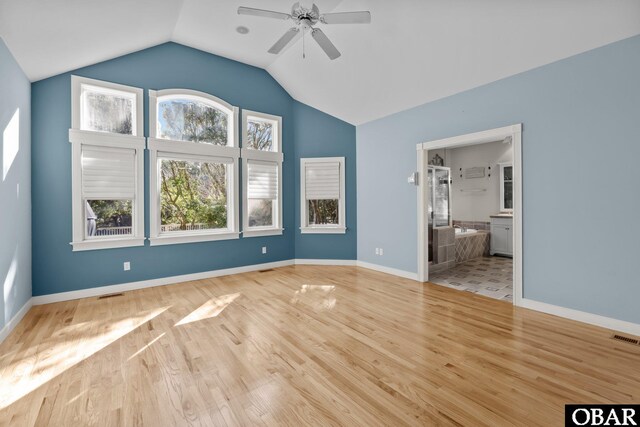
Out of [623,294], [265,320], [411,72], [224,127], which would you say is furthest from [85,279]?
[623,294]

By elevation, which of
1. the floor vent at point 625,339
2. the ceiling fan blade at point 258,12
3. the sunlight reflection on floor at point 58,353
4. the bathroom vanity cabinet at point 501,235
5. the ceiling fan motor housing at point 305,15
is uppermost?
the ceiling fan motor housing at point 305,15

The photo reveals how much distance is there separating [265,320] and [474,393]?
206 cm

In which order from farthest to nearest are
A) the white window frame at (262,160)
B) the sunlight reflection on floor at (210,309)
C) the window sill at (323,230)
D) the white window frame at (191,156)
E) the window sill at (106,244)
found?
1. the window sill at (323,230)
2. the white window frame at (262,160)
3. the white window frame at (191,156)
4. the window sill at (106,244)
5. the sunlight reflection on floor at (210,309)

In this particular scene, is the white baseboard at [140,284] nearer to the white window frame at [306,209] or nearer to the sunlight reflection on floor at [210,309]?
the white window frame at [306,209]

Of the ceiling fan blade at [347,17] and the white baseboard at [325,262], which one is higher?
the ceiling fan blade at [347,17]

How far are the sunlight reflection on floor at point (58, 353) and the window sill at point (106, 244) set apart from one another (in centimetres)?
127

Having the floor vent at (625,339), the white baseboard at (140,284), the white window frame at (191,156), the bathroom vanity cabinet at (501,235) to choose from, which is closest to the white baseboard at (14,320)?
the white baseboard at (140,284)

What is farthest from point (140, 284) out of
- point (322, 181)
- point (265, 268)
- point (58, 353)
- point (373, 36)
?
point (373, 36)

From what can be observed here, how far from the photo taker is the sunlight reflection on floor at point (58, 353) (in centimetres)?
204

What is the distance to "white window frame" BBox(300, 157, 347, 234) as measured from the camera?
5.89 meters

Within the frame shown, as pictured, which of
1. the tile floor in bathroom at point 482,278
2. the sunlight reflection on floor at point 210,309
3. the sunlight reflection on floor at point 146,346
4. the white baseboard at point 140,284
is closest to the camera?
the sunlight reflection on floor at point 146,346

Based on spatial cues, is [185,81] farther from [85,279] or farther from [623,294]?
Result: [623,294]

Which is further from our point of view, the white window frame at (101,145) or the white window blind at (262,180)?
the white window blind at (262,180)

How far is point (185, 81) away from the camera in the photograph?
4.78 meters
